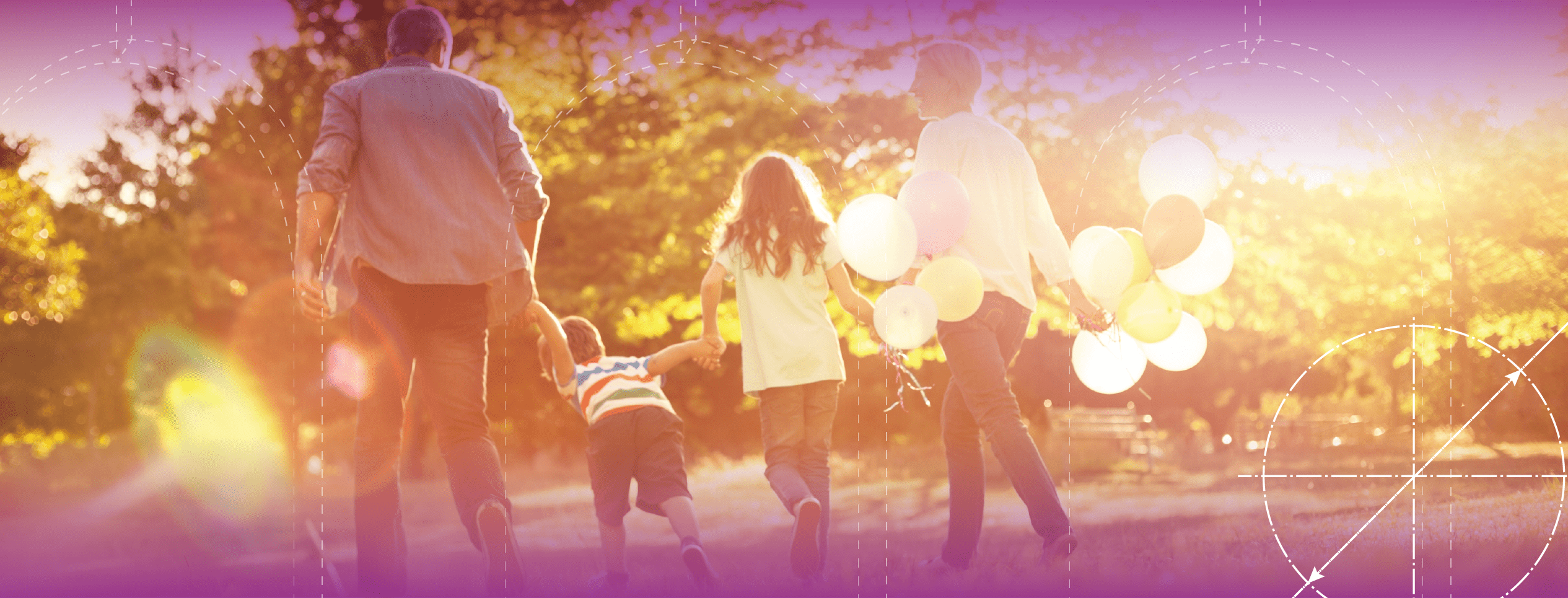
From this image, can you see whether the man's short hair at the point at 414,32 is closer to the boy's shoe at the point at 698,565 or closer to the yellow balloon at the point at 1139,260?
the boy's shoe at the point at 698,565

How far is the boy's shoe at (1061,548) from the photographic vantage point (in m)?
3.88

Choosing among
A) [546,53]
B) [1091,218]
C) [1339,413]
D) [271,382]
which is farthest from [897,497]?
[1339,413]

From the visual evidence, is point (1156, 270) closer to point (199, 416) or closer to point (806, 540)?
point (806, 540)

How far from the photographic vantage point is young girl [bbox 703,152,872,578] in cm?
449

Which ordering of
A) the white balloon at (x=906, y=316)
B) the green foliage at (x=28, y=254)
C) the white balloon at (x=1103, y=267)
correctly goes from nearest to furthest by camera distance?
the white balloon at (x=906, y=316) → the white balloon at (x=1103, y=267) → the green foliage at (x=28, y=254)

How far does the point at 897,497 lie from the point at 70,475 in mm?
10072

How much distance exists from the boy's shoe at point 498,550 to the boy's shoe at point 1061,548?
1.80 meters

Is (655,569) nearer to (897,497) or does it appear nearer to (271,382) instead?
(897,497)

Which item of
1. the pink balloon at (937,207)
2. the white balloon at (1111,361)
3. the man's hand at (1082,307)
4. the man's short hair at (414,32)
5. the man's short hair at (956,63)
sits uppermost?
the man's short hair at (414,32)

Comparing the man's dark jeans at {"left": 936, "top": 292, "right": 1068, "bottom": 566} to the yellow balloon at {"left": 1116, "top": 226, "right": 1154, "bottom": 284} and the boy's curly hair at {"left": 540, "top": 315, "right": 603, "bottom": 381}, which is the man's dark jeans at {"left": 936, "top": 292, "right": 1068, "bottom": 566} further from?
the boy's curly hair at {"left": 540, "top": 315, "right": 603, "bottom": 381}

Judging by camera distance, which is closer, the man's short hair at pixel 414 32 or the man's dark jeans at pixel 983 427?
the man's dark jeans at pixel 983 427

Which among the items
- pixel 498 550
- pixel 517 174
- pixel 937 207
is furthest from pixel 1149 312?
pixel 498 550

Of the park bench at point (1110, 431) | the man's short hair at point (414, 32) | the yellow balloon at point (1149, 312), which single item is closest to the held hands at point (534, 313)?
the man's short hair at point (414, 32)

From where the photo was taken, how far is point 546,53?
10703 mm
